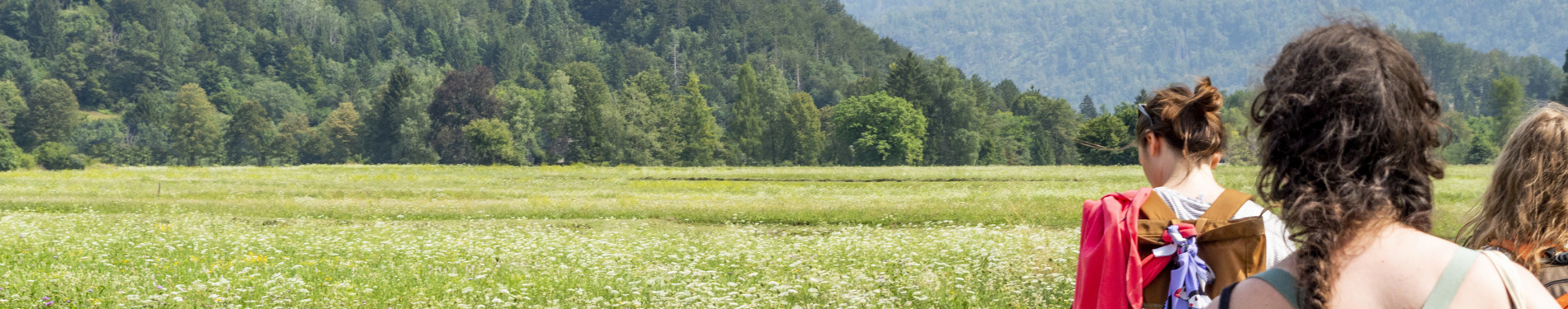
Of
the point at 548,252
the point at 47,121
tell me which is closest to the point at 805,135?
the point at 47,121

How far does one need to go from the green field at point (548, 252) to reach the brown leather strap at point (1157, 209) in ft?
0.81

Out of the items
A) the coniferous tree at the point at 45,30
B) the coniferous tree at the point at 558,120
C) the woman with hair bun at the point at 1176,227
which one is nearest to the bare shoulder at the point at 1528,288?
the woman with hair bun at the point at 1176,227

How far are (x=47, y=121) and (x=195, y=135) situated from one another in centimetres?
1623

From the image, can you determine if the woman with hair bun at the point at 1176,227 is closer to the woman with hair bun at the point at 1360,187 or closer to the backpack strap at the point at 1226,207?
the backpack strap at the point at 1226,207

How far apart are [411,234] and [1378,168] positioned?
60.9 feet

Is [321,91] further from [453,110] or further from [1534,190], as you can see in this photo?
[1534,190]

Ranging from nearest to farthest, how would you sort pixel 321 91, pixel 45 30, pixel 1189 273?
pixel 1189 273
pixel 321 91
pixel 45 30

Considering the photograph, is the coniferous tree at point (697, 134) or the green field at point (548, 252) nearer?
the green field at point (548, 252)

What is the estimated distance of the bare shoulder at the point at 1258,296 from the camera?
73.7 inches

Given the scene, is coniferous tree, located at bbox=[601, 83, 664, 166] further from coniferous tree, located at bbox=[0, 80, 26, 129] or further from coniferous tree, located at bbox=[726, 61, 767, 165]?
coniferous tree, located at bbox=[0, 80, 26, 129]

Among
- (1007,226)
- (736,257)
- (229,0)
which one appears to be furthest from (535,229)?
(229,0)

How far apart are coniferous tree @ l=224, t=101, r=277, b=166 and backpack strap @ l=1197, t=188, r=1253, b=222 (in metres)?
130

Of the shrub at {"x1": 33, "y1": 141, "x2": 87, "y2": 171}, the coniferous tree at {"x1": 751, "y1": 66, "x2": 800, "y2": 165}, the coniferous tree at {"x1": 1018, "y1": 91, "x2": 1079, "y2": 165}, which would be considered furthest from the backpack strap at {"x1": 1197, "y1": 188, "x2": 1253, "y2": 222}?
the shrub at {"x1": 33, "y1": 141, "x2": 87, "y2": 171}

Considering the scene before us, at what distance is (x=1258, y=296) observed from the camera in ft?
6.19
